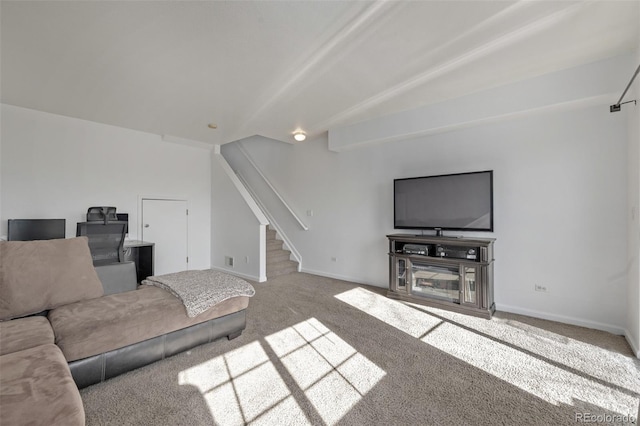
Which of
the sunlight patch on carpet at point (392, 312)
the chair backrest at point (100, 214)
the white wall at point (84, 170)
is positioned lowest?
the sunlight patch on carpet at point (392, 312)

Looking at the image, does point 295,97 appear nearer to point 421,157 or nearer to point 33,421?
point 421,157

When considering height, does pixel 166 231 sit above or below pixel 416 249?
above

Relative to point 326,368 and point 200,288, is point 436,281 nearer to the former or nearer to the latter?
point 326,368

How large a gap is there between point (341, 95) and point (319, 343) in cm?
273

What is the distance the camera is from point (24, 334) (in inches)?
65.4

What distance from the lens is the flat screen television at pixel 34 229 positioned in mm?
3482

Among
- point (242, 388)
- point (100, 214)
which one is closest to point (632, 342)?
point (242, 388)

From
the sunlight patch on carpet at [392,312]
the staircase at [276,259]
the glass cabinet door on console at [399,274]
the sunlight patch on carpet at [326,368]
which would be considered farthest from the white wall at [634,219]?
the staircase at [276,259]

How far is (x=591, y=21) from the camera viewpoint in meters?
2.15

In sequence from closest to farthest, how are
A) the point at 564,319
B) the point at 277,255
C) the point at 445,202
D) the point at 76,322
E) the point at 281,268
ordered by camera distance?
the point at 76,322
the point at 564,319
the point at 445,202
the point at 281,268
the point at 277,255

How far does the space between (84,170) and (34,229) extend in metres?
1.11

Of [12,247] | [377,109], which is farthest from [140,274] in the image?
[377,109]

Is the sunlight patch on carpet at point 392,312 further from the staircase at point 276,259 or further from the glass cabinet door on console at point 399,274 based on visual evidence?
the staircase at point 276,259

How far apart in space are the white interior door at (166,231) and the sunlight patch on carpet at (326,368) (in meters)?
3.43
